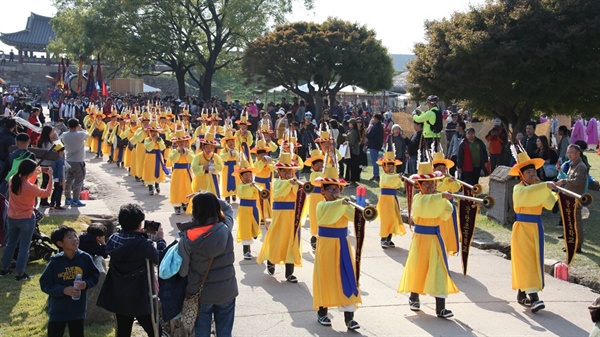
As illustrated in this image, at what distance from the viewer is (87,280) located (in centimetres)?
614

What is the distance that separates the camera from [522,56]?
1471cm

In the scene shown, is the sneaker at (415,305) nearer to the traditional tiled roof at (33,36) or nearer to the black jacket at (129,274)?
the black jacket at (129,274)

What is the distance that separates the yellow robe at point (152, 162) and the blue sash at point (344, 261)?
31.7ft

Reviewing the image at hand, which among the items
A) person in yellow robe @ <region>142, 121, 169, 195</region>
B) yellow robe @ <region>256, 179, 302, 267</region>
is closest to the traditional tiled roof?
person in yellow robe @ <region>142, 121, 169, 195</region>

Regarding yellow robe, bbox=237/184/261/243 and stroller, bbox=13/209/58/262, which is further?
yellow robe, bbox=237/184/261/243

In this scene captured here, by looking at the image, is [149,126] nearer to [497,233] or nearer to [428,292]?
[497,233]

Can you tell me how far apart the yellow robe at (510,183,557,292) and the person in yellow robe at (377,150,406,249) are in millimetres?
3018

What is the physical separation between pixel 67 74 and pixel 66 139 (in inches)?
1029

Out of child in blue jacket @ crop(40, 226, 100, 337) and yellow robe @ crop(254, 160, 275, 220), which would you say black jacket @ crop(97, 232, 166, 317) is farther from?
yellow robe @ crop(254, 160, 275, 220)

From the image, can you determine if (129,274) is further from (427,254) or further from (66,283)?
(427,254)

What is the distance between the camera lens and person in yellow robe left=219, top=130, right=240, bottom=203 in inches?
573

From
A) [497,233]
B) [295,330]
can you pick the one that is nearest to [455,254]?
[497,233]

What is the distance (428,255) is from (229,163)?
7.58m

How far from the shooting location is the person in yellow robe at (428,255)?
781 cm
